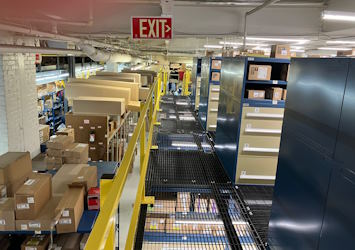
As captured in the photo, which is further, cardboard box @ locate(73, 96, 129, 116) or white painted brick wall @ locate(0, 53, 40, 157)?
cardboard box @ locate(73, 96, 129, 116)

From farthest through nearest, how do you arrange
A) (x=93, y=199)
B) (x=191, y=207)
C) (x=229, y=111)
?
(x=229, y=111) → (x=191, y=207) → (x=93, y=199)

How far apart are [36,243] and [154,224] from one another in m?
1.55

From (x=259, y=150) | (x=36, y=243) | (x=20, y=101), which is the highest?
(x=20, y=101)

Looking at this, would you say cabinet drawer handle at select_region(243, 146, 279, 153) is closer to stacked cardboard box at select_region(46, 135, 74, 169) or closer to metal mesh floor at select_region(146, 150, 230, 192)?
metal mesh floor at select_region(146, 150, 230, 192)

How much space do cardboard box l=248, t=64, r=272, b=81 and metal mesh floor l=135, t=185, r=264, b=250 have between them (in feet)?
6.47

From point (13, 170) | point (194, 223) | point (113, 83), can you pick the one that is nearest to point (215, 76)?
point (113, 83)

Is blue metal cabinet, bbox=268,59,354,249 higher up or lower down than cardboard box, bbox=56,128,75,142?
higher up

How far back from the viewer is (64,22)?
518cm

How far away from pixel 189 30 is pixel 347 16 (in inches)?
112

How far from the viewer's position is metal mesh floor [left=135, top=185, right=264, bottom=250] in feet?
10.7

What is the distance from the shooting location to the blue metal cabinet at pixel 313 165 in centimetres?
197

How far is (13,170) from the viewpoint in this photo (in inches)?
147

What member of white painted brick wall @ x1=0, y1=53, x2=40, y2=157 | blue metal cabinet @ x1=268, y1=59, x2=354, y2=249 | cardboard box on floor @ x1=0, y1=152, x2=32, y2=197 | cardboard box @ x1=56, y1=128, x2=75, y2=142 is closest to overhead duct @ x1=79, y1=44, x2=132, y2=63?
white painted brick wall @ x1=0, y1=53, x2=40, y2=157

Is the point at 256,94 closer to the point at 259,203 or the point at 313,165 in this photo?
the point at 259,203
